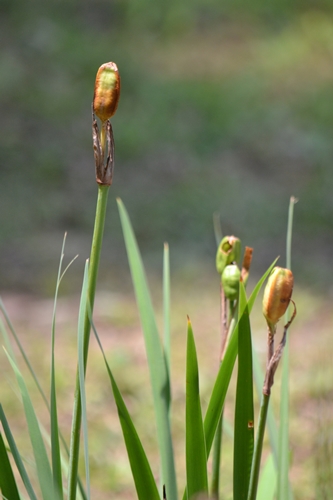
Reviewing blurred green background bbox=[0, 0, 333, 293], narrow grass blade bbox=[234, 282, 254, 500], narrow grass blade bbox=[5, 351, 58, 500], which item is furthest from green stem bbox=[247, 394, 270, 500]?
blurred green background bbox=[0, 0, 333, 293]

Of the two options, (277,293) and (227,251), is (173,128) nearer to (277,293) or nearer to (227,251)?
(227,251)

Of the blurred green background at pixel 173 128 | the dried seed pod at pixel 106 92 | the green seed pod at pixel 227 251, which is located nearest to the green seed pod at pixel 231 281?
the green seed pod at pixel 227 251

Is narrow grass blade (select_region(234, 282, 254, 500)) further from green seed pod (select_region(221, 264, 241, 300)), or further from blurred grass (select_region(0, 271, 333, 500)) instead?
blurred grass (select_region(0, 271, 333, 500))

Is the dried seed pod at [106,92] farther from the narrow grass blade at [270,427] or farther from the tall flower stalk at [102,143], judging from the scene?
the narrow grass blade at [270,427]

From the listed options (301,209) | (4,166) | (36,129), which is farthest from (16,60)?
(301,209)

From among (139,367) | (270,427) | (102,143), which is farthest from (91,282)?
(139,367)
